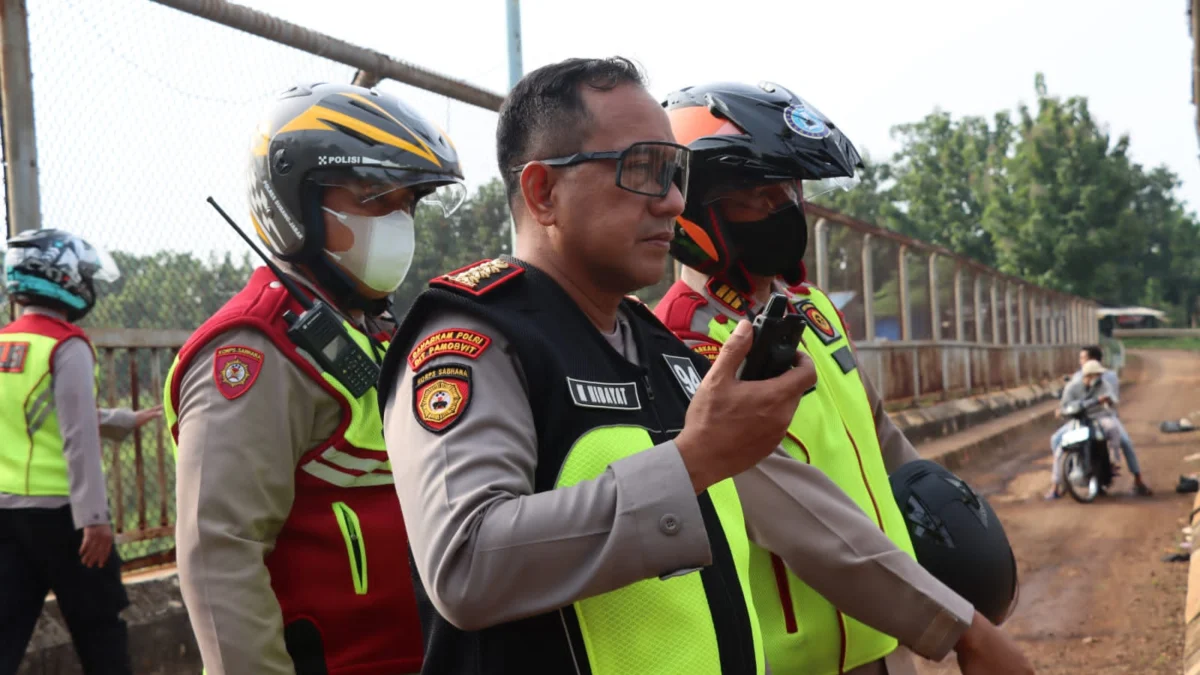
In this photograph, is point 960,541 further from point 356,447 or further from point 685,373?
point 356,447

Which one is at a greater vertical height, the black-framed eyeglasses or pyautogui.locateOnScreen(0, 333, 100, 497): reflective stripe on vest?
the black-framed eyeglasses

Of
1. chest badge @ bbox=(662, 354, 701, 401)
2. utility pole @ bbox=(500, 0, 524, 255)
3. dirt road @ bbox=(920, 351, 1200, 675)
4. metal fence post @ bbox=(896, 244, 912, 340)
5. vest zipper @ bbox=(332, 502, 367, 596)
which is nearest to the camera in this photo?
chest badge @ bbox=(662, 354, 701, 401)

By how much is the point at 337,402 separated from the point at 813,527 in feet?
3.04

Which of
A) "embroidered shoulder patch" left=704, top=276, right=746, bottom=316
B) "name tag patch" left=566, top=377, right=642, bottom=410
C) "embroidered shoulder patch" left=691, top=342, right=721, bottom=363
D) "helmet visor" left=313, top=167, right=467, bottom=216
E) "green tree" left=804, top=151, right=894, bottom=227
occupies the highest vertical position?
"green tree" left=804, top=151, right=894, bottom=227

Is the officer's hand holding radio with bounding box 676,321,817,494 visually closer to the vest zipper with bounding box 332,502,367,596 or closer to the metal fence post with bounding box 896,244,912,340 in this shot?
the vest zipper with bounding box 332,502,367,596

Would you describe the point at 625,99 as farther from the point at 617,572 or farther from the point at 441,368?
the point at 617,572

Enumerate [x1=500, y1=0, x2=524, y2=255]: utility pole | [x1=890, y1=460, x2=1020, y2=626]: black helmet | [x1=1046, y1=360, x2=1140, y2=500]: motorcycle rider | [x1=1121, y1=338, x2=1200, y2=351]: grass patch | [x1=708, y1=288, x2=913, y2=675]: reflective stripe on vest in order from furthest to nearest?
[x1=1121, y1=338, x2=1200, y2=351]: grass patch
[x1=1046, y1=360, x2=1140, y2=500]: motorcycle rider
[x1=500, y1=0, x2=524, y2=255]: utility pole
[x1=890, y1=460, x2=1020, y2=626]: black helmet
[x1=708, y1=288, x2=913, y2=675]: reflective stripe on vest

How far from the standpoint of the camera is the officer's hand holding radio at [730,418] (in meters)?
1.40

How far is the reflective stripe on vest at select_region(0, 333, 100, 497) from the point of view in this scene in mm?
4301

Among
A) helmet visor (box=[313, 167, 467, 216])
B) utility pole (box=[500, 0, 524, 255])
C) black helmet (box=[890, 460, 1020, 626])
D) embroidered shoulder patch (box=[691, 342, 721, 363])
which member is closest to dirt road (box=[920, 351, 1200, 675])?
utility pole (box=[500, 0, 524, 255])

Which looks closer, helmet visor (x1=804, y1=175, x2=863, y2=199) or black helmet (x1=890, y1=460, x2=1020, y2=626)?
black helmet (x1=890, y1=460, x2=1020, y2=626)

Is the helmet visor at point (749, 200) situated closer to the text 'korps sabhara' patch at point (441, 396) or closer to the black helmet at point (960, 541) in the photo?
the black helmet at point (960, 541)

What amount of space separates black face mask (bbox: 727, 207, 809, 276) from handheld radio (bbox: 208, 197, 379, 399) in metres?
0.84

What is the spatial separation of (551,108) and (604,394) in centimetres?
43
